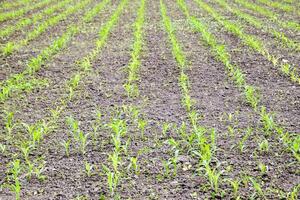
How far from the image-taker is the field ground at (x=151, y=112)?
145 inches

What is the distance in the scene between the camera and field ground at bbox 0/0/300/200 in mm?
3676

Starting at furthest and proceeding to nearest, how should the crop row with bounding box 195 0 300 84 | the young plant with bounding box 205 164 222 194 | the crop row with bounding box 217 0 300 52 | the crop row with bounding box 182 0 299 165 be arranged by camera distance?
the crop row with bounding box 217 0 300 52, the crop row with bounding box 195 0 300 84, the crop row with bounding box 182 0 299 165, the young plant with bounding box 205 164 222 194

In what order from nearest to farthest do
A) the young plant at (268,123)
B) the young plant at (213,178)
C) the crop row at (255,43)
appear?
the young plant at (213,178), the young plant at (268,123), the crop row at (255,43)

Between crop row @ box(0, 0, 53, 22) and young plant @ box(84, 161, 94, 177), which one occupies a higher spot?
young plant @ box(84, 161, 94, 177)

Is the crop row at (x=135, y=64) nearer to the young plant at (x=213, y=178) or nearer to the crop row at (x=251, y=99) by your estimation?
the crop row at (x=251, y=99)

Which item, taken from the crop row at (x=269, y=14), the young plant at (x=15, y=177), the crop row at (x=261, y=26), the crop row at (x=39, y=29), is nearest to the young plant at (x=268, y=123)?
the young plant at (x=15, y=177)

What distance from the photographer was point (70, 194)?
352 cm

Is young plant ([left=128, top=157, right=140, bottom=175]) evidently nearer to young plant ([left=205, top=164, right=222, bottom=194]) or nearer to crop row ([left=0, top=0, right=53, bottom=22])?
young plant ([left=205, top=164, right=222, bottom=194])

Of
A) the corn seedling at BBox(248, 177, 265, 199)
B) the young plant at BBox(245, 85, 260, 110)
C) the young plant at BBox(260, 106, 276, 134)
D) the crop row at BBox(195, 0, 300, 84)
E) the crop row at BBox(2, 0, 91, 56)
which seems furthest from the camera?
the crop row at BBox(2, 0, 91, 56)

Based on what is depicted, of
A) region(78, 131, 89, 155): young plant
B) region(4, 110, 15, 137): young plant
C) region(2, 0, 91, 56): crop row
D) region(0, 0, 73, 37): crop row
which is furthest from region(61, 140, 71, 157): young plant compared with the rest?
region(0, 0, 73, 37): crop row

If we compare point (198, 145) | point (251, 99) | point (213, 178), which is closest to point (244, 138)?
point (198, 145)

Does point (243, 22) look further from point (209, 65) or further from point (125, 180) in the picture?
point (125, 180)

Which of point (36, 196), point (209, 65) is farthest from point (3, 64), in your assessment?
point (36, 196)

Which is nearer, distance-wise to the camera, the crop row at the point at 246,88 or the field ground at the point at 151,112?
the field ground at the point at 151,112
